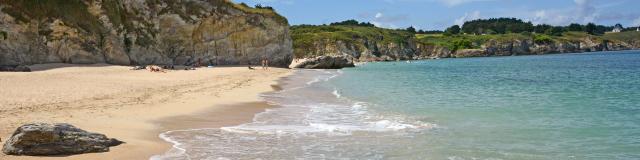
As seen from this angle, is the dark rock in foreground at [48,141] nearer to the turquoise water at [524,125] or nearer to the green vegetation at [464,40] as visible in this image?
the turquoise water at [524,125]

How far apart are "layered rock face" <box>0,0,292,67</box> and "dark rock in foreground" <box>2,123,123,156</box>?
99.3 ft

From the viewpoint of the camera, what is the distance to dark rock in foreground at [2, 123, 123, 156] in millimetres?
8000

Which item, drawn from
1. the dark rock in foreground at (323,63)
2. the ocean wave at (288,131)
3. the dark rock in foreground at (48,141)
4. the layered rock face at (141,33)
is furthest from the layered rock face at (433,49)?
the dark rock in foreground at (48,141)

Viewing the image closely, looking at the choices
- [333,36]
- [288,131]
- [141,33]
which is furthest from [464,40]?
[288,131]

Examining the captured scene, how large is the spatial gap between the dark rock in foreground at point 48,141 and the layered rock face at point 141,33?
30254 mm

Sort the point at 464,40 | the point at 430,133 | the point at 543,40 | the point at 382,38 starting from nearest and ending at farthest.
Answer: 1. the point at 430,133
2. the point at 382,38
3. the point at 464,40
4. the point at 543,40

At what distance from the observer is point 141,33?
2013 inches

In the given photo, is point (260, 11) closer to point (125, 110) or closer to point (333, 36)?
point (125, 110)

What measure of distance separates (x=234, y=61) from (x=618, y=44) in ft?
557

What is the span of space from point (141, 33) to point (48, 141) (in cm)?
4490

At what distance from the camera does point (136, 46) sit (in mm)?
49656

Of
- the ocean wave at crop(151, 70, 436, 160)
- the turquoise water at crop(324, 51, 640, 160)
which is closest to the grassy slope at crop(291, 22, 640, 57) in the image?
the turquoise water at crop(324, 51, 640, 160)

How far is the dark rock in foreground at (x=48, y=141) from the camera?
8000 mm

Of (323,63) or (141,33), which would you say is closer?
(141,33)
